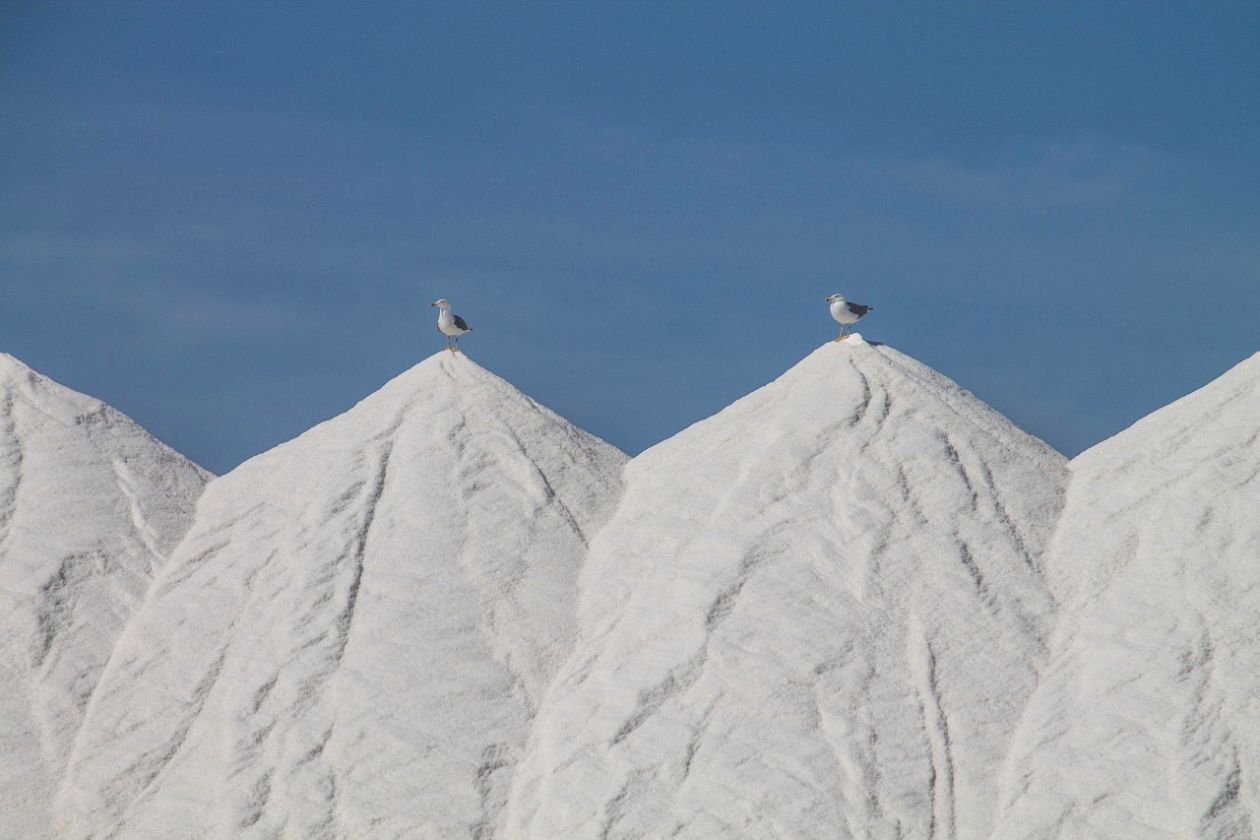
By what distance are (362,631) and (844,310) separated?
34.1ft

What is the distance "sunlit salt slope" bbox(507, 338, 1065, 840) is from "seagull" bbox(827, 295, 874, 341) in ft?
1.57

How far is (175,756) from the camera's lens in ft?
93.2

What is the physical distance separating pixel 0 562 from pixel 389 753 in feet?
28.4

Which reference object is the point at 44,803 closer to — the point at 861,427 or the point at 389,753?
the point at 389,753

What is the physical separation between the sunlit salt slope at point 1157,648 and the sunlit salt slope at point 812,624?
634mm

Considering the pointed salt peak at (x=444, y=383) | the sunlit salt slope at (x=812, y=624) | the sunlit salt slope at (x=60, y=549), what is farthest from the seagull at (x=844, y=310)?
the sunlit salt slope at (x=60, y=549)

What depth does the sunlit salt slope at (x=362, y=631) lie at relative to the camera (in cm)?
2739

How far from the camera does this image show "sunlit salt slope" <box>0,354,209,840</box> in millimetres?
29109

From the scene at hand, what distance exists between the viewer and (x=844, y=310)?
108ft

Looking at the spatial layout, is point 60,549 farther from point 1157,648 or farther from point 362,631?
point 1157,648

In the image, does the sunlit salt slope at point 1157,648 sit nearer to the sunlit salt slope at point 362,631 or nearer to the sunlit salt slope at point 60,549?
the sunlit salt slope at point 362,631

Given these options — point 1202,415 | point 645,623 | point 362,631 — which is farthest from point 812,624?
point 1202,415

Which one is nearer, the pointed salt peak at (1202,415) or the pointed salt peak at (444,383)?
the pointed salt peak at (1202,415)

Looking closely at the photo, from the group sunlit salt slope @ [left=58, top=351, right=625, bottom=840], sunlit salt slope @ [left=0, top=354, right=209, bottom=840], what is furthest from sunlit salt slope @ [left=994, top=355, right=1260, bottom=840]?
sunlit salt slope @ [left=0, top=354, right=209, bottom=840]
